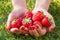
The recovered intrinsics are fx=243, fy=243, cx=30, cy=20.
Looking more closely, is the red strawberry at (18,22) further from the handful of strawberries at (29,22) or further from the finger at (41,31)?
the finger at (41,31)

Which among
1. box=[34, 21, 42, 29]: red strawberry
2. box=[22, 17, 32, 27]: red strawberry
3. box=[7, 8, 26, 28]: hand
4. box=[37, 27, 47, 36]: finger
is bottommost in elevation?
box=[37, 27, 47, 36]: finger

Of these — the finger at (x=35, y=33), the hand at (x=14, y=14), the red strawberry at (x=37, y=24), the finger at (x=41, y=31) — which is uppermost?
the hand at (x=14, y=14)

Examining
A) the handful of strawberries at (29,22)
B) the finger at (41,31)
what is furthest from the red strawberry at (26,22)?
the finger at (41,31)

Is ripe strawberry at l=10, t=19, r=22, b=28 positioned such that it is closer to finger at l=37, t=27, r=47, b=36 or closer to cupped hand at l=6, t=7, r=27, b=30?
cupped hand at l=6, t=7, r=27, b=30

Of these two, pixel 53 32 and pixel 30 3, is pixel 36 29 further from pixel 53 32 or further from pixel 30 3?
pixel 30 3

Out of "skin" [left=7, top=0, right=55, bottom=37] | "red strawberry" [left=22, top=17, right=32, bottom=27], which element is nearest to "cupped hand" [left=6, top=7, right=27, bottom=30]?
"skin" [left=7, top=0, right=55, bottom=37]

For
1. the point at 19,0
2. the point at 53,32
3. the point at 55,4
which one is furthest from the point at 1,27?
the point at 55,4

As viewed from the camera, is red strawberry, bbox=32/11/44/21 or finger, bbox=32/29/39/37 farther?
red strawberry, bbox=32/11/44/21

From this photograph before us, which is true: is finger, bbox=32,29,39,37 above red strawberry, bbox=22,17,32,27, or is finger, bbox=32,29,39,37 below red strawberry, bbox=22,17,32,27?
below
